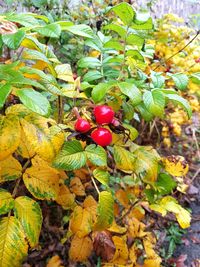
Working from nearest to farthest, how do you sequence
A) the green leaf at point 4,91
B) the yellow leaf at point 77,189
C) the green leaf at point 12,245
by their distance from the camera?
the green leaf at point 4,91 < the green leaf at point 12,245 < the yellow leaf at point 77,189

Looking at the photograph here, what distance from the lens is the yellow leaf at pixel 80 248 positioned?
1.11 metres

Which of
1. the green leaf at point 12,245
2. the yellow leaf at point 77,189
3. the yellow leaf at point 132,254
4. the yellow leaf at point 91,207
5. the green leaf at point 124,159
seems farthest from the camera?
the yellow leaf at point 132,254

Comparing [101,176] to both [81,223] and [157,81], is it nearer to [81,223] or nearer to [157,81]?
[81,223]

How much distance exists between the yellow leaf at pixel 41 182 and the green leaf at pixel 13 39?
0.35 metres

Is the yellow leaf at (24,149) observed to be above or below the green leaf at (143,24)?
below

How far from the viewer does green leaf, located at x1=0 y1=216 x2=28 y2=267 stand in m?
0.76

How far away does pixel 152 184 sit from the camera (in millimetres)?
1080

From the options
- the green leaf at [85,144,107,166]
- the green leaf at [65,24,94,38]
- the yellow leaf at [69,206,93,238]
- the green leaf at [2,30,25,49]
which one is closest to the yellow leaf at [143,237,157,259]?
the yellow leaf at [69,206,93,238]

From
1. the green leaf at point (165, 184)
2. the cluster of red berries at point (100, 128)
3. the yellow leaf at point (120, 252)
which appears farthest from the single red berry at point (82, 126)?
the yellow leaf at point (120, 252)

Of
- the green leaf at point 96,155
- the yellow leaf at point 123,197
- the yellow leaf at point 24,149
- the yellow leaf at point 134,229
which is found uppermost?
the green leaf at point 96,155

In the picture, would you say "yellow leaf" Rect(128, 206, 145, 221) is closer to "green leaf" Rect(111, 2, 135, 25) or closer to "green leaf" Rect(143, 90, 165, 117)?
"green leaf" Rect(143, 90, 165, 117)

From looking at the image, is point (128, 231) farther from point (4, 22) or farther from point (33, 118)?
point (4, 22)

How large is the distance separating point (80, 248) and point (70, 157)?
40 centimetres

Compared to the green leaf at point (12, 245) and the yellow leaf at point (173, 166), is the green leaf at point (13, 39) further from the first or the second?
the yellow leaf at point (173, 166)
